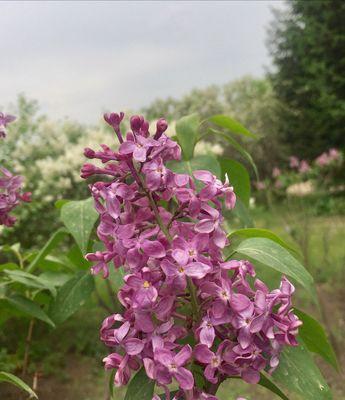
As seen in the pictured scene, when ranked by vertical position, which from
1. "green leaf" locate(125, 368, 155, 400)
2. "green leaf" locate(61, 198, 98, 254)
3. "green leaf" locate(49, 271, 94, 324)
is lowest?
"green leaf" locate(49, 271, 94, 324)

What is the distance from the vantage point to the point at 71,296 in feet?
4.59

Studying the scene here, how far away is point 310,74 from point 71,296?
14168 millimetres

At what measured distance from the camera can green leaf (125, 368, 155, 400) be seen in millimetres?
814

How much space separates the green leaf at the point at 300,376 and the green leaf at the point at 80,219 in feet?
1.50

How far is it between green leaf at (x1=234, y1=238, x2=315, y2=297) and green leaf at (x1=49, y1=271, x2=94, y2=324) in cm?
64

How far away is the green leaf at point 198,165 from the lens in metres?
1.29

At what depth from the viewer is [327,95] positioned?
1348cm

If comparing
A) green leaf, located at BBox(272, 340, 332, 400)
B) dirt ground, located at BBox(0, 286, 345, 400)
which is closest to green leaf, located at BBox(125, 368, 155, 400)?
green leaf, located at BBox(272, 340, 332, 400)

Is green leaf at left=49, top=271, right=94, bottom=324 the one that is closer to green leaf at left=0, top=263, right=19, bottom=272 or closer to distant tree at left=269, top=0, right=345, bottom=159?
green leaf at left=0, top=263, right=19, bottom=272

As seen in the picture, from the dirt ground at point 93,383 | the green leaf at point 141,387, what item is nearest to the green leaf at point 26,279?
the green leaf at point 141,387

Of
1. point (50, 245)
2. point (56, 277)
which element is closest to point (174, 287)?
point (50, 245)

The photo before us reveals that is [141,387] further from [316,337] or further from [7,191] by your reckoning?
[7,191]

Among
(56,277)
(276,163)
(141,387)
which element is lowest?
(276,163)

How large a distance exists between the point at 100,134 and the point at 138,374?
480 centimetres
